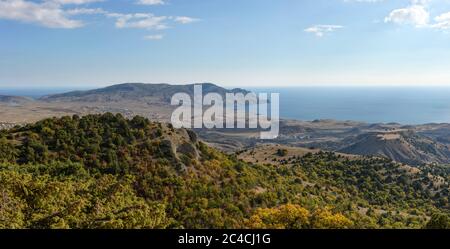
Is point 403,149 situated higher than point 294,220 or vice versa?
point 294,220

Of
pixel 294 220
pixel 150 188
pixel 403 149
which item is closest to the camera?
pixel 294 220

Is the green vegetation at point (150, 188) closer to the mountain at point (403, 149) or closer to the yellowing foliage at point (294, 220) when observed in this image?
the yellowing foliage at point (294, 220)

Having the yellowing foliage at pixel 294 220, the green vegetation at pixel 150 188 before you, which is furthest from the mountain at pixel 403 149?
the yellowing foliage at pixel 294 220

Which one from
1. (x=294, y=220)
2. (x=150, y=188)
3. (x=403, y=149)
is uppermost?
(x=294, y=220)

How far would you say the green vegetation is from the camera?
18.8 meters

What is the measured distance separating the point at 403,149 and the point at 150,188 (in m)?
146

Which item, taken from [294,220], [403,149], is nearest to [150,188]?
[294,220]

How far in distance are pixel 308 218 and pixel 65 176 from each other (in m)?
15.4

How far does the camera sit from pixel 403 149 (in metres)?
156

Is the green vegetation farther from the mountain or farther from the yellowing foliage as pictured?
the mountain

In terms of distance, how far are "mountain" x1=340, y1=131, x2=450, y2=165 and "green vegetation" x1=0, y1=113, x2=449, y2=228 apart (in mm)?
104994

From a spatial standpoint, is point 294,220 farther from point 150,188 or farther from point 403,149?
point 403,149

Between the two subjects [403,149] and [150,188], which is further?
[403,149]
